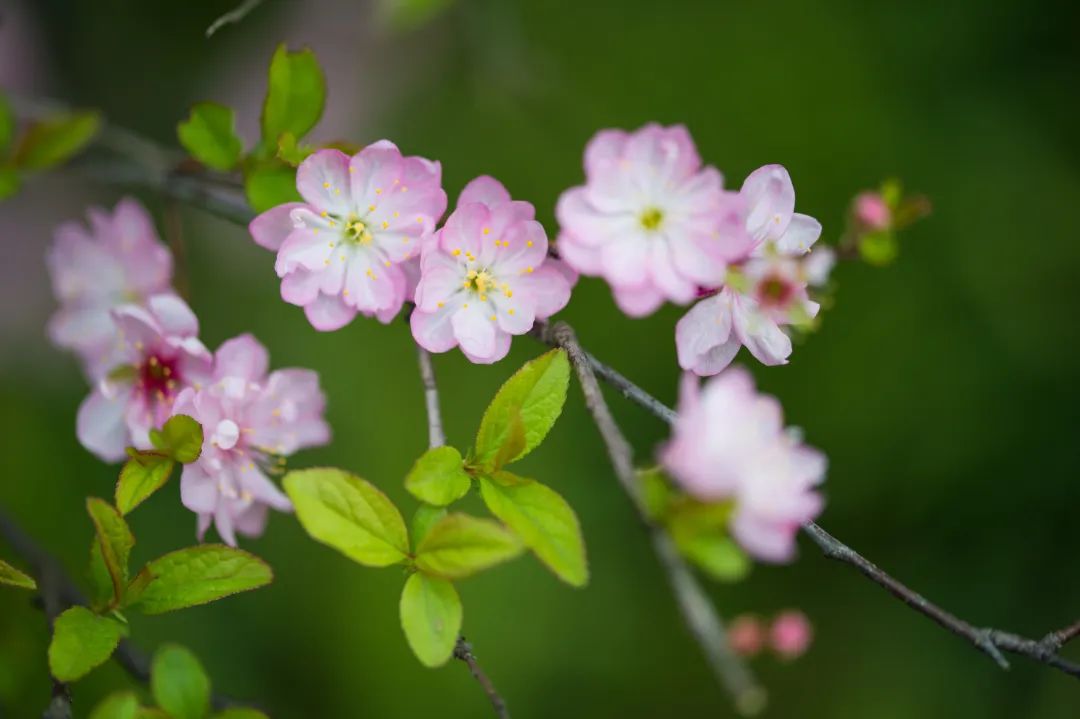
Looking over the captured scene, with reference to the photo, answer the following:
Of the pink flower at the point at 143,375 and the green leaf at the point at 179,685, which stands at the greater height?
the pink flower at the point at 143,375

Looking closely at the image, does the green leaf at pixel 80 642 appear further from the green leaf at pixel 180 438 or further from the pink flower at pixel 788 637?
the pink flower at pixel 788 637

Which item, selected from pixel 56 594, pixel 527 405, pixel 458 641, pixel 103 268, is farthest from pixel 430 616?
pixel 103 268

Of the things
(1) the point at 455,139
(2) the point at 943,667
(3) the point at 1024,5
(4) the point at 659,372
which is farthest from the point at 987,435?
(1) the point at 455,139

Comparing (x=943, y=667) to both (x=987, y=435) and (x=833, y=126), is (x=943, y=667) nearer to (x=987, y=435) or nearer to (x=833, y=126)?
(x=987, y=435)

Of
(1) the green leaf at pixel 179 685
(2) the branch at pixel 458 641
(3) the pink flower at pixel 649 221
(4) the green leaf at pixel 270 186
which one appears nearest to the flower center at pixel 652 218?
(3) the pink flower at pixel 649 221

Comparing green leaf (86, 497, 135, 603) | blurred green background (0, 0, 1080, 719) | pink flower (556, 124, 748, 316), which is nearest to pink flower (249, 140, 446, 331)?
pink flower (556, 124, 748, 316)

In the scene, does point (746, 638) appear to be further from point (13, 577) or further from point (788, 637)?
point (13, 577)

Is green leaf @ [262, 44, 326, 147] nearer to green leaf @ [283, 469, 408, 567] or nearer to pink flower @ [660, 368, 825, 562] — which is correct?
green leaf @ [283, 469, 408, 567]
